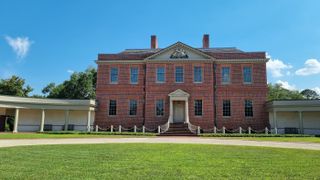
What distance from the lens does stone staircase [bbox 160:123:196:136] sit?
25698mm

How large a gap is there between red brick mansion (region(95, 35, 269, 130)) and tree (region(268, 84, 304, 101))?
107 ft

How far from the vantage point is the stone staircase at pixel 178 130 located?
2570 cm

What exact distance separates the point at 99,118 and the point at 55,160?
75.2 ft

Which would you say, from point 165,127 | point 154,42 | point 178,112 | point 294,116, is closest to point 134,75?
point 178,112

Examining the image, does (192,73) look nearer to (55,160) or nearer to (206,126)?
(206,126)

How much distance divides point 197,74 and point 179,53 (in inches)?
121

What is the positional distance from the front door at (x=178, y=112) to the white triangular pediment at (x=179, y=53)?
502cm

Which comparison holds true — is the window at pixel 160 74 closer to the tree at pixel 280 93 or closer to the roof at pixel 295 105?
the roof at pixel 295 105

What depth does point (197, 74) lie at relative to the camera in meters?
30.5

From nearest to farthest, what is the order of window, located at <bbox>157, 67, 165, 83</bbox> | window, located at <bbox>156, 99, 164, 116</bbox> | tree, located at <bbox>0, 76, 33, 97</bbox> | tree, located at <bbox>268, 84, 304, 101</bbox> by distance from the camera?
window, located at <bbox>156, 99, 164, 116</bbox> < window, located at <bbox>157, 67, 165, 83</bbox> < tree, located at <bbox>0, 76, 33, 97</bbox> < tree, located at <bbox>268, 84, 304, 101</bbox>

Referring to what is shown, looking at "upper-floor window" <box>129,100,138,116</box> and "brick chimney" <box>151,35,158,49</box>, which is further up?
"brick chimney" <box>151,35,158,49</box>

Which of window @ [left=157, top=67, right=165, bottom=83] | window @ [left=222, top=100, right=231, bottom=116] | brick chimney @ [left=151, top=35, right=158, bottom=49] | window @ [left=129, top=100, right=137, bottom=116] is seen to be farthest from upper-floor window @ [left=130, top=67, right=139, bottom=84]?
window @ [left=222, top=100, right=231, bottom=116]

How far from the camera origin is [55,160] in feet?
27.6

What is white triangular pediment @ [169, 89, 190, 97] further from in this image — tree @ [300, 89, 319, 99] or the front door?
tree @ [300, 89, 319, 99]
